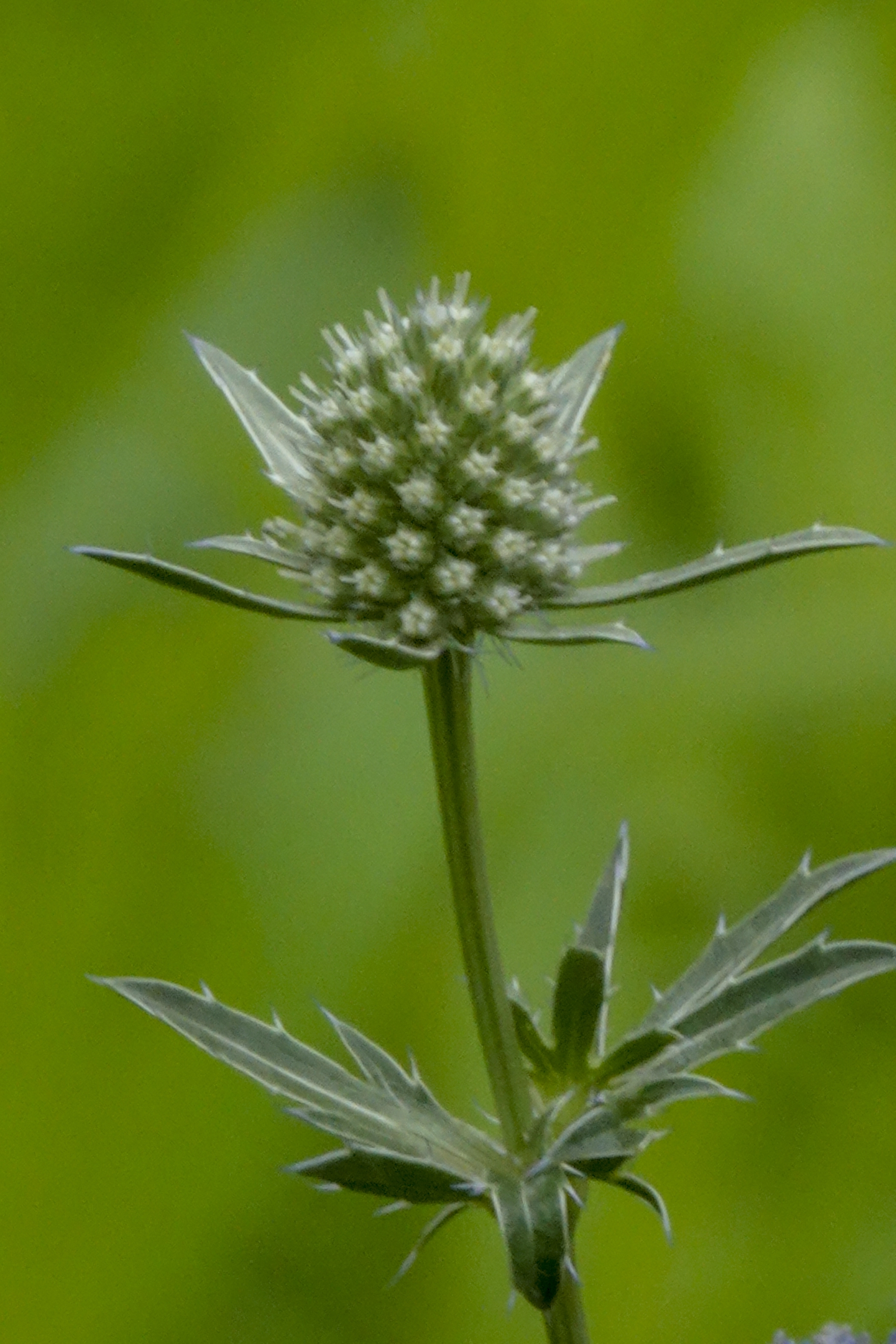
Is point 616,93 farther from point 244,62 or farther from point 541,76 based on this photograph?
point 244,62

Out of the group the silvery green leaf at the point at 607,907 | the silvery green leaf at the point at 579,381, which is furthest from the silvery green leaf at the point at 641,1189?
the silvery green leaf at the point at 579,381

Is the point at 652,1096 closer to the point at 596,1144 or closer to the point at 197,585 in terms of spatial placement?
the point at 596,1144

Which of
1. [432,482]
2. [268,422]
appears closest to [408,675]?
[268,422]

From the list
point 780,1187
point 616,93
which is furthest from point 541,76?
point 780,1187

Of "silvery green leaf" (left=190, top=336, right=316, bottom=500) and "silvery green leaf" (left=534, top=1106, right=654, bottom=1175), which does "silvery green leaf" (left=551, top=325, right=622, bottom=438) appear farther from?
"silvery green leaf" (left=534, top=1106, right=654, bottom=1175)

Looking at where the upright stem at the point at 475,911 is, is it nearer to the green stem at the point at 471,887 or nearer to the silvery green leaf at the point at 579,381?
the green stem at the point at 471,887
